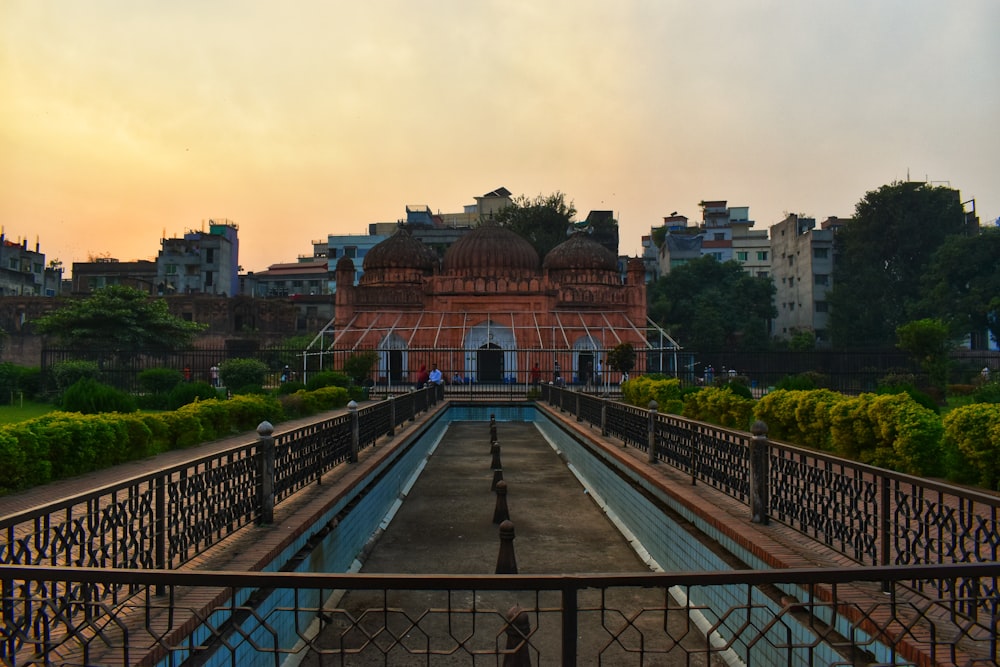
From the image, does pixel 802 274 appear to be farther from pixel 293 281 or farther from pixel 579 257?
pixel 293 281

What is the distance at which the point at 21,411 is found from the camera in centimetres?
1791

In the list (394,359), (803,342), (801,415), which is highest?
(803,342)

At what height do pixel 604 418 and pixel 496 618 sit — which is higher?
pixel 604 418

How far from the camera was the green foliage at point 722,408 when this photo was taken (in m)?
11.5

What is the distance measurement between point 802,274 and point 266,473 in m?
48.3

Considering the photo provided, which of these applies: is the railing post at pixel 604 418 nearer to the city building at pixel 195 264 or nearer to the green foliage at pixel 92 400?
the green foliage at pixel 92 400

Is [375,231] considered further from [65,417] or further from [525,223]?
[65,417]

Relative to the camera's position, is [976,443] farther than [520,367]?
No

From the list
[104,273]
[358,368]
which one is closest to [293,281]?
[104,273]

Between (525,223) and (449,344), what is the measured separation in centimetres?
1690

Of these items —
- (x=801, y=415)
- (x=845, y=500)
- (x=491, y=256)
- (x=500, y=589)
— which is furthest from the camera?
(x=491, y=256)

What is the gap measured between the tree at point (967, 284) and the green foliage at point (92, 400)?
3688 cm

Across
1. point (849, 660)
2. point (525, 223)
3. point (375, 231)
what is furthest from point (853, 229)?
point (849, 660)

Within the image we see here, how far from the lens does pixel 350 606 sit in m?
5.46
